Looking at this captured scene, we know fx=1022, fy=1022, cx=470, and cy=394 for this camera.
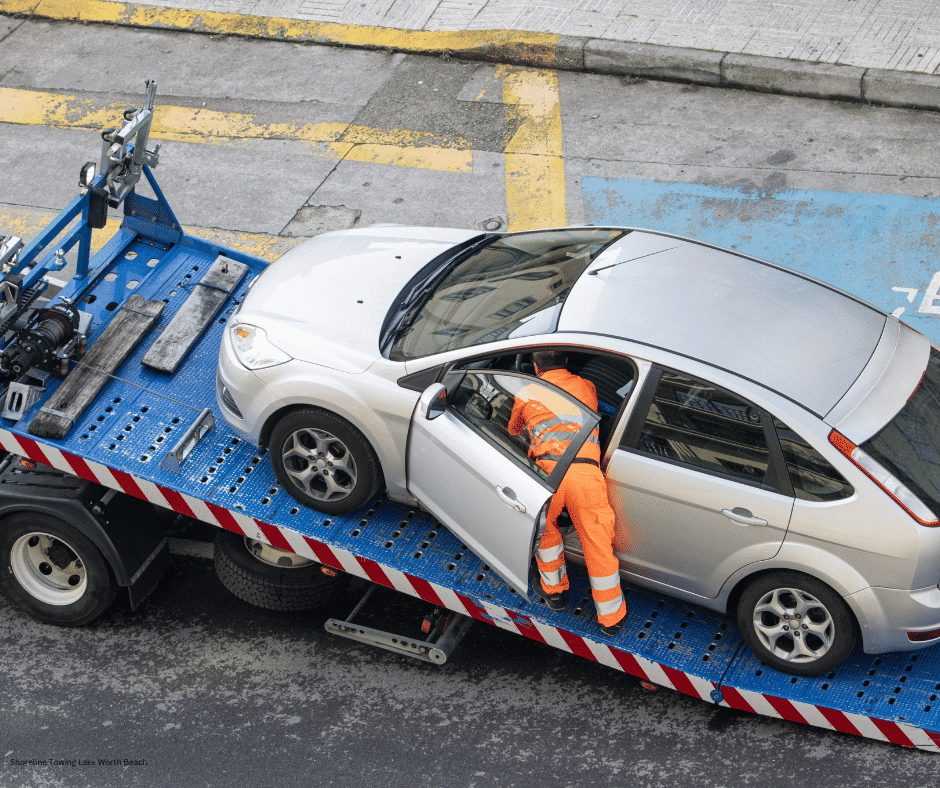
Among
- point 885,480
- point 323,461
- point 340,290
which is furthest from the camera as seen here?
point 340,290

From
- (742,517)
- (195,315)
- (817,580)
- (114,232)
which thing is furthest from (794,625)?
(114,232)

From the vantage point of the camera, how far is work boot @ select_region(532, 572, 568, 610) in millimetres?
4953

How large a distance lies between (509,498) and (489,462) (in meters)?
0.22

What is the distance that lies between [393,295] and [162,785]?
2.73 metres

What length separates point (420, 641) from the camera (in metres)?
5.40

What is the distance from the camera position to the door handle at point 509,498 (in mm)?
4641

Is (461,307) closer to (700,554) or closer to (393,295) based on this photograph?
(393,295)

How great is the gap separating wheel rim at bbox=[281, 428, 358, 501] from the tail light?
2.37 m

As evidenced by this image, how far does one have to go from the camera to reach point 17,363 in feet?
18.0

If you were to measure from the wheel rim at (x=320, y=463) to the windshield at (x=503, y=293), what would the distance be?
59 centimetres

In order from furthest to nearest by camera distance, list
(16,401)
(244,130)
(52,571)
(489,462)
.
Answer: (244,130) < (52,571) < (16,401) < (489,462)

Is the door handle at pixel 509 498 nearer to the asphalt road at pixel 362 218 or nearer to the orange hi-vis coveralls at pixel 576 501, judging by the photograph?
the orange hi-vis coveralls at pixel 576 501

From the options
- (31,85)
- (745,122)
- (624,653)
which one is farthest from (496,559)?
(31,85)

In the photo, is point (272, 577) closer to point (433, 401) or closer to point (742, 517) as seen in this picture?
point (433, 401)
